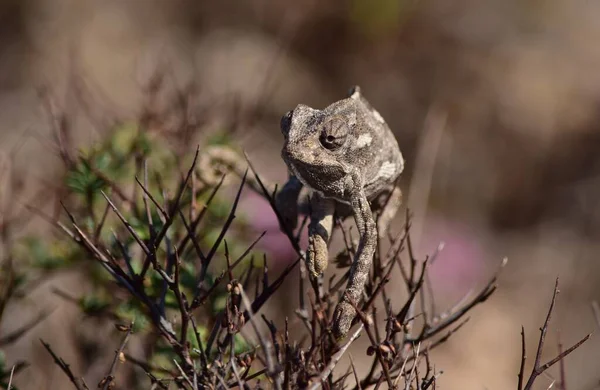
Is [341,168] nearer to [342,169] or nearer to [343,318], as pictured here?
[342,169]

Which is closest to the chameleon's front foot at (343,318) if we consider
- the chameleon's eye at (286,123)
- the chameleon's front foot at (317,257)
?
the chameleon's front foot at (317,257)

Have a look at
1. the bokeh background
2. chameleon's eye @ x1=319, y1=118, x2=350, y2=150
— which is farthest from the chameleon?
the bokeh background

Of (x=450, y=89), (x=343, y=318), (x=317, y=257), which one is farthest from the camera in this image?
(x=450, y=89)

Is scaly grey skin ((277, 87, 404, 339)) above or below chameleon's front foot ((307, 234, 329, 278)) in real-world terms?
above

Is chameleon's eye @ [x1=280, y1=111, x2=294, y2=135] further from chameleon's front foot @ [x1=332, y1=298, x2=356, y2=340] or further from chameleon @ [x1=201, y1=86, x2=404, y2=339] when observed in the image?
chameleon's front foot @ [x1=332, y1=298, x2=356, y2=340]

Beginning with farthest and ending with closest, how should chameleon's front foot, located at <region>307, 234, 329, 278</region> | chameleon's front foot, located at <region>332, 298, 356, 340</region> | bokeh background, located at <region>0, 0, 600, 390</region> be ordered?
bokeh background, located at <region>0, 0, 600, 390</region> < chameleon's front foot, located at <region>307, 234, 329, 278</region> < chameleon's front foot, located at <region>332, 298, 356, 340</region>

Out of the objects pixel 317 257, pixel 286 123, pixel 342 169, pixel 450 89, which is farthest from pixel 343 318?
pixel 450 89
